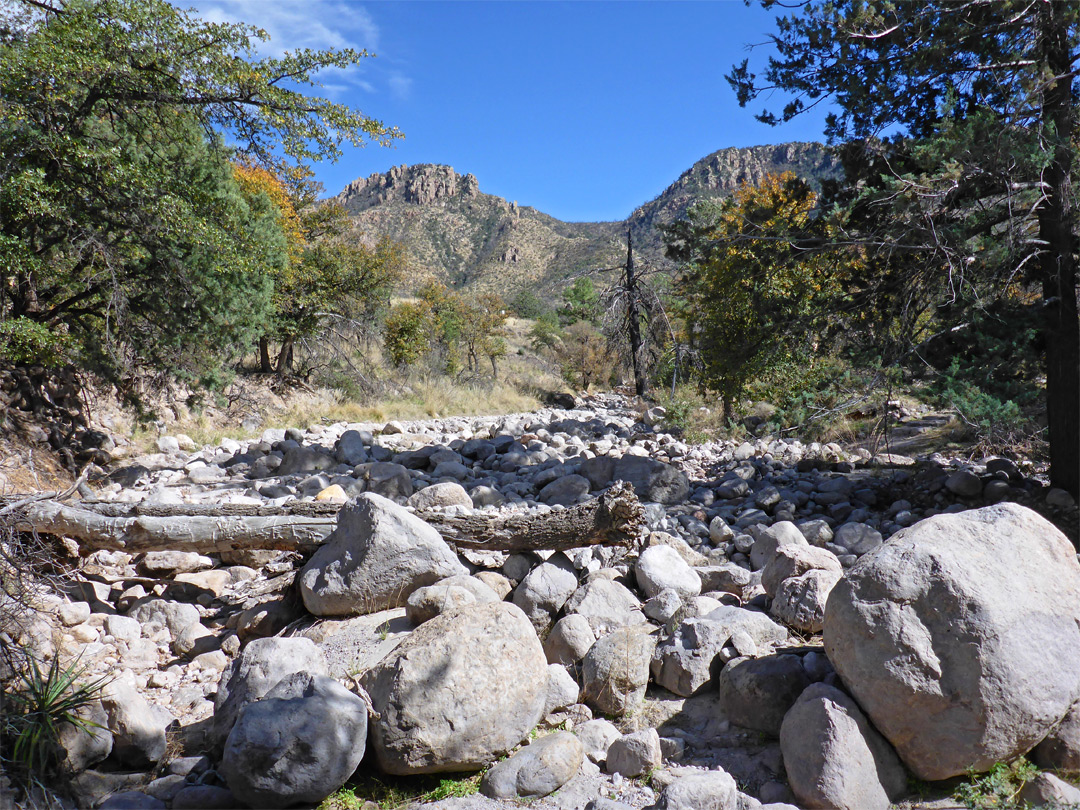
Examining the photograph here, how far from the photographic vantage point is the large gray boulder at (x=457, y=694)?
118 inches

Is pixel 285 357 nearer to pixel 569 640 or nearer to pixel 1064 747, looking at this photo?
pixel 569 640

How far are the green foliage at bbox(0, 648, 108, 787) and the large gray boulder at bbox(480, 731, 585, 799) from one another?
1974mm

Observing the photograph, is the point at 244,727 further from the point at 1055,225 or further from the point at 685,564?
the point at 1055,225

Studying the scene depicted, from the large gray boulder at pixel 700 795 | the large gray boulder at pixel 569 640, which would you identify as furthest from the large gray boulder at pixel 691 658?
the large gray boulder at pixel 700 795

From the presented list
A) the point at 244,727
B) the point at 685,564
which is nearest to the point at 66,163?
the point at 244,727

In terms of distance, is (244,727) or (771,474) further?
(771,474)

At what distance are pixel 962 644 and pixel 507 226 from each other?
71.0m

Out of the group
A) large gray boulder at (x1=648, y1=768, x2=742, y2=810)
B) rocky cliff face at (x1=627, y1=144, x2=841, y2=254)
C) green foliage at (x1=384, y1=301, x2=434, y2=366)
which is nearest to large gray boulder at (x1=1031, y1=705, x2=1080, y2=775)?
large gray boulder at (x1=648, y1=768, x2=742, y2=810)

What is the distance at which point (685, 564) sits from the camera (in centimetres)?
515

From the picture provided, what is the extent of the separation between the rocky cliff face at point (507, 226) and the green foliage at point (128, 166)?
38236 millimetres

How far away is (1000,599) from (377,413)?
532 inches

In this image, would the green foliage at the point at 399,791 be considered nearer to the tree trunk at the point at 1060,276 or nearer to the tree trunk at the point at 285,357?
the tree trunk at the point at 1060,276

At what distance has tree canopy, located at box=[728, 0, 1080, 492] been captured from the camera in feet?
18.9

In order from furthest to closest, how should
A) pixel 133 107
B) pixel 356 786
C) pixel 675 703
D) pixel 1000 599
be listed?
pixel 133 107 < pixel 675 703 < pixel 356 786 < pixel 1000 599
